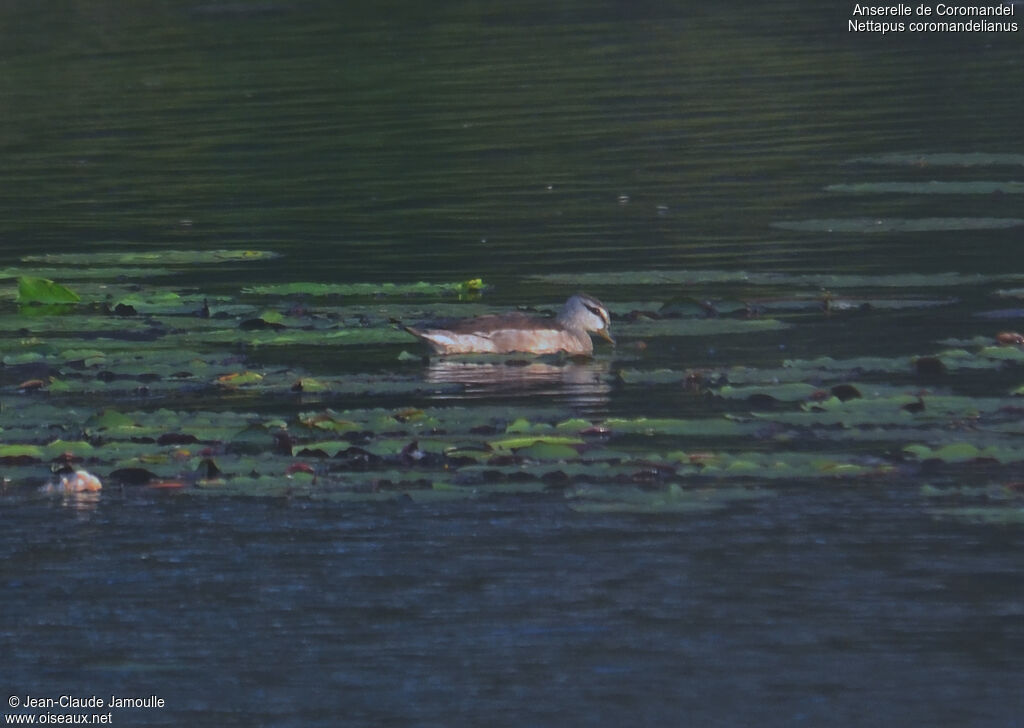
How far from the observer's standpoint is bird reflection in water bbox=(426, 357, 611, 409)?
35.7 ft

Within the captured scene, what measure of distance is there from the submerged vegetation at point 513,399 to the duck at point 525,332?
98 mm

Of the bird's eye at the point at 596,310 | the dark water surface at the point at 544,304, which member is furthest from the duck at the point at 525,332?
the dark water surface at the point at 544,304

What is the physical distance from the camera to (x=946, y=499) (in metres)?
8.47

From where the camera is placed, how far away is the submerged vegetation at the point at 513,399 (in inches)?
351

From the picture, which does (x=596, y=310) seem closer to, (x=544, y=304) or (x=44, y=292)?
(x=544, y=304)

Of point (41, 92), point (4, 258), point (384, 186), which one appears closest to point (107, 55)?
point (41, 92)

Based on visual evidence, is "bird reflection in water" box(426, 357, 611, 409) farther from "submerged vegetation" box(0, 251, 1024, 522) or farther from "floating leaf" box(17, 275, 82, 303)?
"floating leaf" box(17, 275, 82, 303)

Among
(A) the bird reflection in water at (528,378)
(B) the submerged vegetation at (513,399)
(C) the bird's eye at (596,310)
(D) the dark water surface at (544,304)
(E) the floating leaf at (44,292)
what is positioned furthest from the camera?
(E) the floating leaf at (44,292)

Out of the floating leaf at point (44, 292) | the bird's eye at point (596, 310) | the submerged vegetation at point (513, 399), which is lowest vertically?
the submerged vegetation at point (513, 399)

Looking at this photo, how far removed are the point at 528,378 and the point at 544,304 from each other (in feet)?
6.95

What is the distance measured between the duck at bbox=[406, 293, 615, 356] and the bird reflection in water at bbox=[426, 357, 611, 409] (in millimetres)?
97

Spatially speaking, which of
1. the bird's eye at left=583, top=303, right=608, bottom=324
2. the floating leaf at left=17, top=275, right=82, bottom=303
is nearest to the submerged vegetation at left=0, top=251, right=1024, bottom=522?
the floating leaf at left=17, top=275, right=82, bottom=303

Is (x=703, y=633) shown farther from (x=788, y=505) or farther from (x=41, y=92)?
(x=41, y=92)

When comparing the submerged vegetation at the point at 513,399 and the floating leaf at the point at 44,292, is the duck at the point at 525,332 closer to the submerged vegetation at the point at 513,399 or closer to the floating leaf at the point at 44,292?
the submerged vegetation at the point at 513,399
